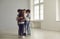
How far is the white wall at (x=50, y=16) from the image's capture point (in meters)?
8.23

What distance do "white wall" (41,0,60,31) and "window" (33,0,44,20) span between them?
1.21 m

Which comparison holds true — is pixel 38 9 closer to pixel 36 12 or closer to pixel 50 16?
pixel 36 12

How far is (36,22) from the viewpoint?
1048cm

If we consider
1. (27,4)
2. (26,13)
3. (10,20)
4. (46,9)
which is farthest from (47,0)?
(10,20)

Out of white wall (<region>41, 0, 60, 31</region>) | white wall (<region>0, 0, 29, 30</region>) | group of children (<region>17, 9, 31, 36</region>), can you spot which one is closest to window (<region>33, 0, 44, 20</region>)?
white wall (<region>0, 0, 29, 30</region>)

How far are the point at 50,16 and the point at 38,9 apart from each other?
2.39 meters

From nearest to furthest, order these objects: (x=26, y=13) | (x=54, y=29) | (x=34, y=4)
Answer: (x=26, y=13), (x=54, y=29), (x=34, y=4)

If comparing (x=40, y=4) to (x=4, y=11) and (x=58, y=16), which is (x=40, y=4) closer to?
(x=58, y=16)

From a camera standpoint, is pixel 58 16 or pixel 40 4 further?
pixel 40 4

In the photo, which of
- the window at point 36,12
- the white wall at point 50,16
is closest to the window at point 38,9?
the window at point 36,12

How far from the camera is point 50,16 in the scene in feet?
27.9

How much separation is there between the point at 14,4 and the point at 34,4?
188 centimetres

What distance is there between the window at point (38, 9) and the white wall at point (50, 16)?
47.6 inches

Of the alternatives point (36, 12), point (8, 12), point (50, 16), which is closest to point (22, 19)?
point (50, 16)
